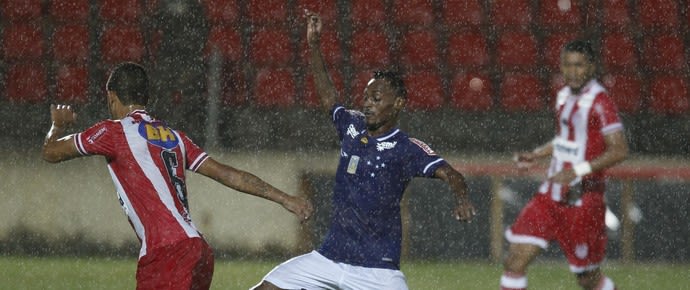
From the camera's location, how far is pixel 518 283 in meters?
6.38

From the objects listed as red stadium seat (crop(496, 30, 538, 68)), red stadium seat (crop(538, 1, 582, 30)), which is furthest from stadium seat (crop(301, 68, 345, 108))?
red stadium seat (crop(538, 1, 582, 30))

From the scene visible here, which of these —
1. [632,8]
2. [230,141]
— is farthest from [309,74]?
[632,8]

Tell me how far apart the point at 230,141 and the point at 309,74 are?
151cm

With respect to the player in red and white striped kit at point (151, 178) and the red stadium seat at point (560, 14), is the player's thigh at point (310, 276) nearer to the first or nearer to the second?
the player in red and white striped kit at point (151, 178)

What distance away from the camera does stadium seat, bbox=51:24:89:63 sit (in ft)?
40.1

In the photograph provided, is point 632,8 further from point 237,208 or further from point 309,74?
point 237,208

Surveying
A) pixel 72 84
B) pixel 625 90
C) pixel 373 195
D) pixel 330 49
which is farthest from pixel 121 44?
pixel 373 195

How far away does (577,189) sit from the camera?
21.3 feet

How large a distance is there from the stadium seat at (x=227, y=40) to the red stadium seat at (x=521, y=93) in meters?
2.68

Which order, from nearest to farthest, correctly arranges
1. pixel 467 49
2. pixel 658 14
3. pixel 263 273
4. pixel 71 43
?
pixel 263 273, pixel 71 43, pixel 467 49, pixel 658 14

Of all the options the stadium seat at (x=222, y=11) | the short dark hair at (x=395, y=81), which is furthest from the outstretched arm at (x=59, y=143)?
the stadium seat at (x=222, y=11)

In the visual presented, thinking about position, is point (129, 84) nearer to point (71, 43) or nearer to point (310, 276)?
point (310, 276)

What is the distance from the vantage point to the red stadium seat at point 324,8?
1288cm

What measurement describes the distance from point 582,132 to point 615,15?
7.06 metres
